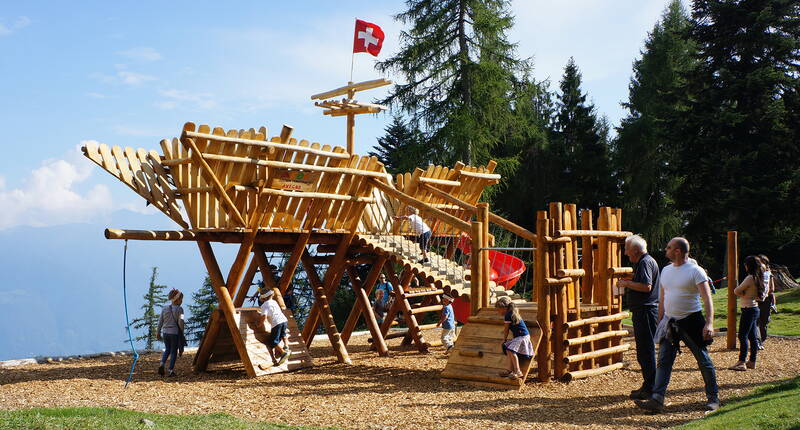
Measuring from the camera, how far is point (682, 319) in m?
7.23

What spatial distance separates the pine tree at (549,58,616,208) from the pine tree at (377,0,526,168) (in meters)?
10.7

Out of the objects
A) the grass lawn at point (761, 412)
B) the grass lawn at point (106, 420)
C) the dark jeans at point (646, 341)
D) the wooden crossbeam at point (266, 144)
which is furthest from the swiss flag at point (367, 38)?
A: the grass lawn at point (761, 412)

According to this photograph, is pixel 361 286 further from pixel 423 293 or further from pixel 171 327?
pixel 171 327

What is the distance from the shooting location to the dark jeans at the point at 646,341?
26.4 feet

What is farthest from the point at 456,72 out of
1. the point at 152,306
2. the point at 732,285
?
the point at 152,306

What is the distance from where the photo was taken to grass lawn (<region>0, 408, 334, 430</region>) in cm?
623

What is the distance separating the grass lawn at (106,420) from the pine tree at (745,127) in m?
21.4

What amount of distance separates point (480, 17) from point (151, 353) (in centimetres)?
1588

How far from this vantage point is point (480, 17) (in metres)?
24.9

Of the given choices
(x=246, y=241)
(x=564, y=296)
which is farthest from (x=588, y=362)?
(x=246, y=241)

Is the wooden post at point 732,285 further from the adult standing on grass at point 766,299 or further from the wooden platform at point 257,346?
the wooden platform at point 257,346

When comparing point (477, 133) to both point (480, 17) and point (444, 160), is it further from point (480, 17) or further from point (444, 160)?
point (480, 17)

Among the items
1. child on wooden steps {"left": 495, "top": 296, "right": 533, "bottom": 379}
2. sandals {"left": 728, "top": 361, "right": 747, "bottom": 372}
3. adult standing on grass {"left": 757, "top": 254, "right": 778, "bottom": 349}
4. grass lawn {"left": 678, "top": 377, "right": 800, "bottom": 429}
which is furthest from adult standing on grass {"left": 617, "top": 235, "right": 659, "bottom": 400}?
adult standing on grass {"left": 757, "top": 254, "right": 778, "bottom": 349}

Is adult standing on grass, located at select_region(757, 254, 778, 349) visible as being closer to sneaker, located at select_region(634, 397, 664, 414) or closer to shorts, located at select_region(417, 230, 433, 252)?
sneaker, located at select_region(634, 397, 664, 414)
